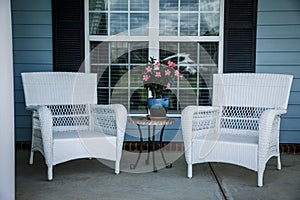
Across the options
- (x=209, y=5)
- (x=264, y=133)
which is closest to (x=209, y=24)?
(x=209, y=5)

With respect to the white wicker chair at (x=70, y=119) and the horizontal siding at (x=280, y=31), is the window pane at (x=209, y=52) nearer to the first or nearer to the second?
the horizontal siding at (x=280, y=31)

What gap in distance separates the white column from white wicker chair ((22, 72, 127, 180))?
101cm

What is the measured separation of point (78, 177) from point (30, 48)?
1767mm

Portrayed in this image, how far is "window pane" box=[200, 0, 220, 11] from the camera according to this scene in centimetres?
454

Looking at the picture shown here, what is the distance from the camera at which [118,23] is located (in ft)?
15.0

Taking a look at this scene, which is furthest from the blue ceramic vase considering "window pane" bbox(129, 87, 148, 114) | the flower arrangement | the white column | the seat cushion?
the white column

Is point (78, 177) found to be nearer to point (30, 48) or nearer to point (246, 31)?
point (30, 48)

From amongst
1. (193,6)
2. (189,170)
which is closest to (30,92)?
(189,170)

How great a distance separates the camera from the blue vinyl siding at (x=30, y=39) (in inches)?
176

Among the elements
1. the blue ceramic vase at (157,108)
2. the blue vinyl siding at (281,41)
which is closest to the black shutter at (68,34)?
the blue ceramic vase at (157,108)

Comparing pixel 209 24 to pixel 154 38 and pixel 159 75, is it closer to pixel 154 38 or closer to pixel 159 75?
pixel 154 38

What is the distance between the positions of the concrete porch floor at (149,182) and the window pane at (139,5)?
1.74m

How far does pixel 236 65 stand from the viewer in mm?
4512

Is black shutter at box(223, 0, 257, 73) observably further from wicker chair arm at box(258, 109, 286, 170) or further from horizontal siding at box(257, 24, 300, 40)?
wicker chair arm at box(258, 109, 286, 170)
